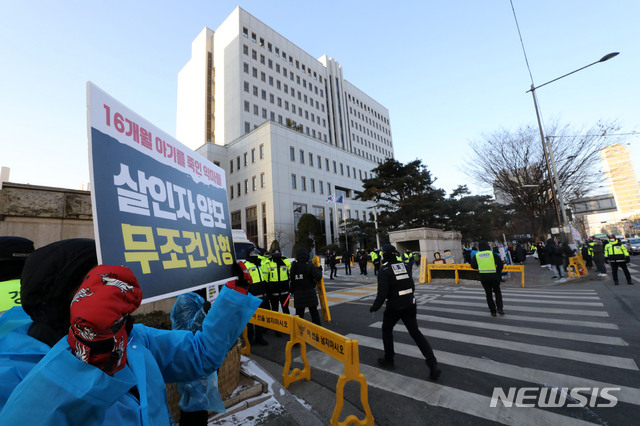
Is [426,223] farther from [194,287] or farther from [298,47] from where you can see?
[298,47]

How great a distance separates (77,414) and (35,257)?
72cm

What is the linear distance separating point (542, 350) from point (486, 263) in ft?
7.75

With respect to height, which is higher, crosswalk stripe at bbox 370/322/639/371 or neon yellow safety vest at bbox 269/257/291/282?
neon yellow safety vest at bbox 269/257/291/282

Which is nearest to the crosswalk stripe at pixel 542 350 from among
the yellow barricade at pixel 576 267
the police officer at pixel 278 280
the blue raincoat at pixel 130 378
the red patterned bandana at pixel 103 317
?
the police officer at pixel 278 280

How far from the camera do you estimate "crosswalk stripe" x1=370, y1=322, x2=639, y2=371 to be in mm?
4031

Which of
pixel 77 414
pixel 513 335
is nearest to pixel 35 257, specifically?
pixel 77 414

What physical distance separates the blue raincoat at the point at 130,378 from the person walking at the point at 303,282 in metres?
4.61

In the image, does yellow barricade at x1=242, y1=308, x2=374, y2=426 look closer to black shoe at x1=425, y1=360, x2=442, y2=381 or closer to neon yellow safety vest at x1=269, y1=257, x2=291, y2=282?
black shoe at x1=425, y1=360, x2=442, y2=381

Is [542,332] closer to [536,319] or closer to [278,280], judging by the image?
[536,319]

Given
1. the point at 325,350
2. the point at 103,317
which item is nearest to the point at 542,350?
the point at 325,350

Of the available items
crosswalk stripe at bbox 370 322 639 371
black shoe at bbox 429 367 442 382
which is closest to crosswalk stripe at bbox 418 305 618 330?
crosswalk stripe at bbox 370 322 639 371

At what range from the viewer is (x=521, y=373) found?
12.7ft

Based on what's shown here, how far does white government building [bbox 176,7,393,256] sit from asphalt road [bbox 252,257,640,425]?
29.5 metres

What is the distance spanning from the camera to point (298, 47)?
2061 inches
